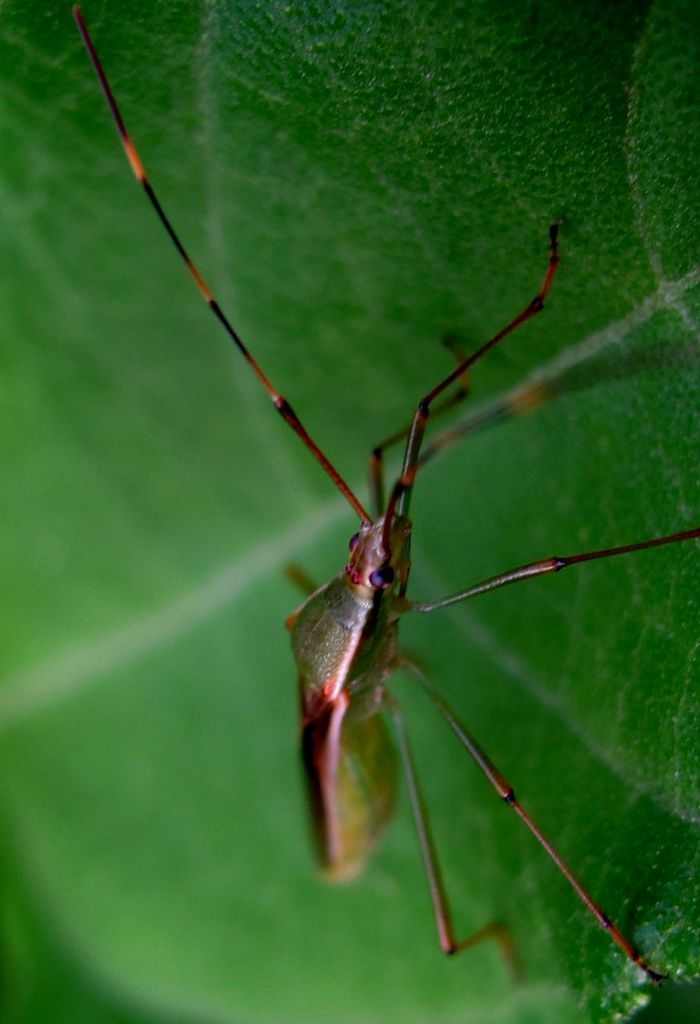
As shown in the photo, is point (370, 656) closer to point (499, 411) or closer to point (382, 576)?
point (382, 576)

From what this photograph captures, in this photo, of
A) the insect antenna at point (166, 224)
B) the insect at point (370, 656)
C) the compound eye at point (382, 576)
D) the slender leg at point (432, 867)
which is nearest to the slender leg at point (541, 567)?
the insect at point (370, 656)

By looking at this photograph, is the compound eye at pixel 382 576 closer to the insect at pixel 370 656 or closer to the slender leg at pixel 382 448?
the insect at pixel 370 656

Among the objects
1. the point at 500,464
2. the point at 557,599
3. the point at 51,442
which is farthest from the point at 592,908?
the point at 51,442

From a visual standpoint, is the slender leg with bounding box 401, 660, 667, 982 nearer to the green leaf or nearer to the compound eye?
the green leaf

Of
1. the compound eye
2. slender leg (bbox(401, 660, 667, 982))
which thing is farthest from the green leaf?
the compound eye

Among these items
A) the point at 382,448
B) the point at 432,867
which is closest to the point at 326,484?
the point at 382,448
